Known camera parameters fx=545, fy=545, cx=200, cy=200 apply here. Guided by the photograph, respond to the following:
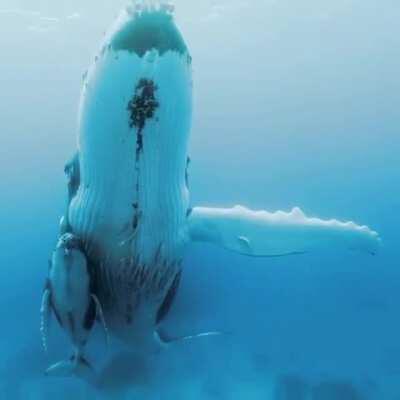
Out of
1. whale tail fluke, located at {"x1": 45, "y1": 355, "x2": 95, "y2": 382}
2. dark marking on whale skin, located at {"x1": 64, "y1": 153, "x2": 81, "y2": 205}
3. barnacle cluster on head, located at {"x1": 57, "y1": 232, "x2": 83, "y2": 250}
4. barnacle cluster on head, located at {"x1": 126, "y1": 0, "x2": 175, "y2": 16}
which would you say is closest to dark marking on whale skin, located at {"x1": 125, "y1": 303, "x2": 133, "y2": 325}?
whale tail fluke, located at {"x1": 45, "y1": 355, "x2": 95, "y2": 382}

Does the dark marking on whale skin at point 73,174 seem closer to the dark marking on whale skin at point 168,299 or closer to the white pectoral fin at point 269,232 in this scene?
the dark marking on whale skin at point 168,299

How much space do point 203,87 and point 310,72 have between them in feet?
11.7

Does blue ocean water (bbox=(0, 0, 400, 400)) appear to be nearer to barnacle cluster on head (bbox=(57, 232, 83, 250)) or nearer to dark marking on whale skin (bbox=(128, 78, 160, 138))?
barnacle cluster on head (bbox=(57, 232, 83, 250))

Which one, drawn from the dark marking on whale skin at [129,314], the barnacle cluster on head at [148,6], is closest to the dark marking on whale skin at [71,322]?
the dark marking on whale skin at [129,314]

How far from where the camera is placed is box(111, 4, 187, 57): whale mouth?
4.18 meters

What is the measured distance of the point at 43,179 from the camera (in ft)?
44.5

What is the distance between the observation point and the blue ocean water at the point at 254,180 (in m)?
12.0

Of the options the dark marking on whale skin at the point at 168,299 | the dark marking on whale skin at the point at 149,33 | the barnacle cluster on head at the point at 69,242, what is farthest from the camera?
the dark marking on whale skin at the point at 168,299

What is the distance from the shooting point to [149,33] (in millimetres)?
4180

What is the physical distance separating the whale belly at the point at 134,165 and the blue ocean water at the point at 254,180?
471 cm

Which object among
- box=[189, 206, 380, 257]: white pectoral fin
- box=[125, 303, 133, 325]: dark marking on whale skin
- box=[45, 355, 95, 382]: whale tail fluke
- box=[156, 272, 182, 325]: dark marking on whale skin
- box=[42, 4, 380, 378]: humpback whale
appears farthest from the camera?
box=[189, 206, 380, 257]: white pectoral fin

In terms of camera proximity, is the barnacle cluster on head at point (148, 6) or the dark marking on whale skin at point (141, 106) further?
the dark marking on whale skin at point (141, 106)

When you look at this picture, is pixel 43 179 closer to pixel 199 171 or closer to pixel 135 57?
pixel 199 171

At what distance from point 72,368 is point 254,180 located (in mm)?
10217
